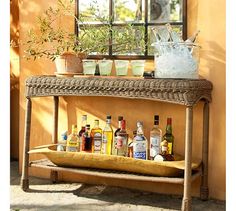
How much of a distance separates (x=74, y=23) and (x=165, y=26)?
75 centimetres

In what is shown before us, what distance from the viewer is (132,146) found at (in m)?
3.03

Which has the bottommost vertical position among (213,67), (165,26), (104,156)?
(104,156)

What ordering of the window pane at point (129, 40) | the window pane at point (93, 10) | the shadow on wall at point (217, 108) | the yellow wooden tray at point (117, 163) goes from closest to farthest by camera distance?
1. the yellow wooden tray at point (117, 163)
2. the shadow on wall at point (217, 108)
3. the window pane at point (129, 40)
4. the window pane at point (93, 10)

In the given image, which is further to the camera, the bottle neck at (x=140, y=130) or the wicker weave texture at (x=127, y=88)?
the bottle neck at (x=140, y=130)

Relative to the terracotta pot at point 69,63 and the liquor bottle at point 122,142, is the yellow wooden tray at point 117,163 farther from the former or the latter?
the terracotta pot at point 69,63

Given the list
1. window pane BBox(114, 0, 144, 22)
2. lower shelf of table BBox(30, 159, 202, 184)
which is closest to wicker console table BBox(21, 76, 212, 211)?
lower shelf of table BBox(30, 159, 202, 184)

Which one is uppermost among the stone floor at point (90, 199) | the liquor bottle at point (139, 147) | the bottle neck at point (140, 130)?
the bottle neck at point (140, 130)

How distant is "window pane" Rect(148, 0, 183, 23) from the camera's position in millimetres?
3131

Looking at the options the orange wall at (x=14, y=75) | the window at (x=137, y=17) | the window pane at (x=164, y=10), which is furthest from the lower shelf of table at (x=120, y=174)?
the orange wall at (x=14, y=75)

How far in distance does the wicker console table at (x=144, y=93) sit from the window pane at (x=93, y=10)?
568 mm

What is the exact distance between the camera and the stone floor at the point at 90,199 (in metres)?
2.89

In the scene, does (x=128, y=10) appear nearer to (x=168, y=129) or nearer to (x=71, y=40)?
(x=71, y=40)
